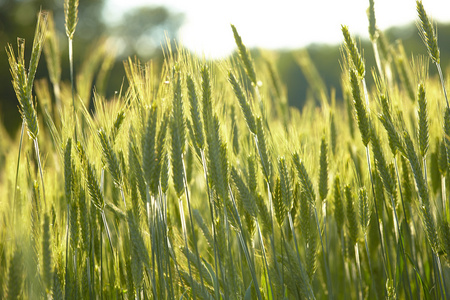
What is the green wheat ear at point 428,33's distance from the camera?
63.2 inches

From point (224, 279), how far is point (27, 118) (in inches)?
35.3

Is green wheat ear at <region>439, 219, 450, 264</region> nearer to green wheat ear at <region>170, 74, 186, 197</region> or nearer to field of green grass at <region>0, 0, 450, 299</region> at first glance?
field of green grass at <region>0, 0, 450, 299</region>

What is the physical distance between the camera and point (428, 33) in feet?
5.37

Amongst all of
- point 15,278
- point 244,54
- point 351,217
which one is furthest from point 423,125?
point 15,278

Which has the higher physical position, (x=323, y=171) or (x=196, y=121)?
(x=196, y=121)

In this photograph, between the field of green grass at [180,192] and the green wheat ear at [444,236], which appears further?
the green wheat ear at [444,236]

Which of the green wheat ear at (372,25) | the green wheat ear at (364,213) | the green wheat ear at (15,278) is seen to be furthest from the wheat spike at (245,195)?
the green wheat ear at (372,25)

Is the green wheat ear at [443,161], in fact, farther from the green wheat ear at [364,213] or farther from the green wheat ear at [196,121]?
the green wheat ear at [196,121]

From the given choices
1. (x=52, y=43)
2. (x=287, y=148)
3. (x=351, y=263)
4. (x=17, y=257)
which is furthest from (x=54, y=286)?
(x=52, y=43)

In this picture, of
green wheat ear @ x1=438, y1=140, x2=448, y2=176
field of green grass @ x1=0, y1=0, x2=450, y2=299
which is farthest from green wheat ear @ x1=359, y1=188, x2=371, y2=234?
green wheat ear @ x1=438, y1=140, x2=448, y2=176

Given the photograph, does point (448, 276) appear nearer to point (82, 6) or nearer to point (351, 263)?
point (351, 263)

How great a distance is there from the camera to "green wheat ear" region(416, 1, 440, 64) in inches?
63.2

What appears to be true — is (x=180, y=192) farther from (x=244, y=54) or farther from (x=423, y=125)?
(x=423, y=125)

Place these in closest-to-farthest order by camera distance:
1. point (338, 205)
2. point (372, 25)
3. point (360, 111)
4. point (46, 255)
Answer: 1. point (46, 255)
2. point (360, 111)
3. point (338, 205)
4. point (372, 25)
